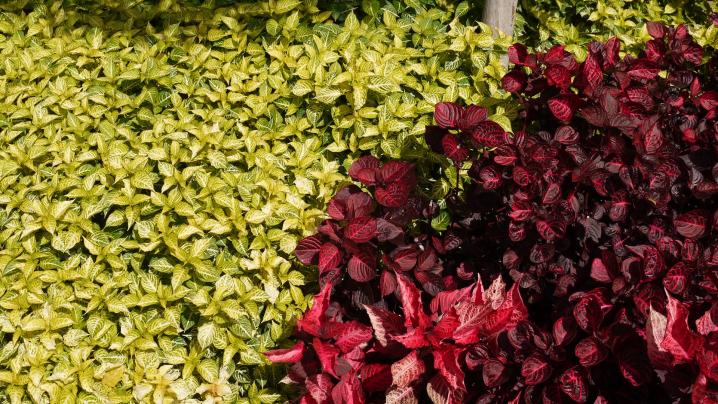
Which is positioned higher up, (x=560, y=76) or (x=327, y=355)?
(x=560, y=76)

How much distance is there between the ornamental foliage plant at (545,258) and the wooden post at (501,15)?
519 millimetres

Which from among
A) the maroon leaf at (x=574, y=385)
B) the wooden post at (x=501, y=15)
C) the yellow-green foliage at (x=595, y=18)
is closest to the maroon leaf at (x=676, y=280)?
the maroon leaf at (x=574, y=385)

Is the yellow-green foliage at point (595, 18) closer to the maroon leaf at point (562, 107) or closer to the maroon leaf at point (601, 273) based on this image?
the maroon leaf at point (562, 107)

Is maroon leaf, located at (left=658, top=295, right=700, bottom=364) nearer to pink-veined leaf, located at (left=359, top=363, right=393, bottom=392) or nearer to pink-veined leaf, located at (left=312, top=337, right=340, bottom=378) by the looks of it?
pink-veined leaf, located at (left=359, top=363, right=393, bottom=392)

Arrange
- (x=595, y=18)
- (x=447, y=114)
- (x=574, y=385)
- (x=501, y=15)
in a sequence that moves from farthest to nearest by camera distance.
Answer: (x=595, y=18)
(x=501, y=15)
(x=447, y=114)
(x=574, y=385)

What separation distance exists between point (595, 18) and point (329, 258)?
77.7 inches

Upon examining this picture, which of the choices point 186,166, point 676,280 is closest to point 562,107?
point 676,280

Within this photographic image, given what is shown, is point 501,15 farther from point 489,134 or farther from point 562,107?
point 489,134

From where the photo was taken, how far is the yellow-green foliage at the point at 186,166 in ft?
8.26

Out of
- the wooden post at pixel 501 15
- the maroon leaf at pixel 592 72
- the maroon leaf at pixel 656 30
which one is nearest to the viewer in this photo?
the maroon leaf at pixel 592 72

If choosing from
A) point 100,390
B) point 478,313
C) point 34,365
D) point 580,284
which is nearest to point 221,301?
point 100,390

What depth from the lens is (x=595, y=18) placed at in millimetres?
3420

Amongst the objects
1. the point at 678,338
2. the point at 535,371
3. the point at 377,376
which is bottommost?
the point at 377,376

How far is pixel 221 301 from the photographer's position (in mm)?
2459
